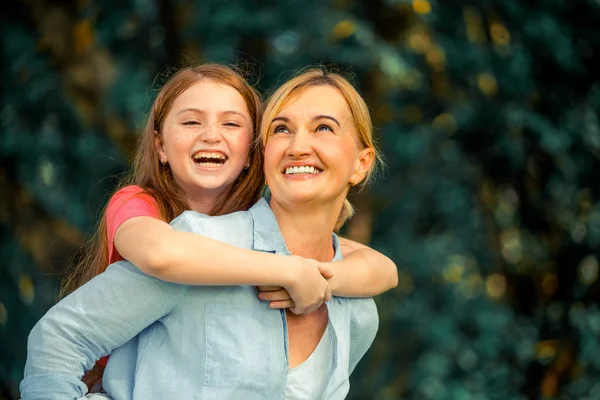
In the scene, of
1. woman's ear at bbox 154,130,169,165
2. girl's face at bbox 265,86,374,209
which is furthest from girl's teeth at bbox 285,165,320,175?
woman's ear at bbox 154,130,169,165

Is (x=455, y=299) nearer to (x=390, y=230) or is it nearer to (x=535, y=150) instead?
(x=390, y=230)

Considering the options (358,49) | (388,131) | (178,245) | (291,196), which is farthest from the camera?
(388,131)

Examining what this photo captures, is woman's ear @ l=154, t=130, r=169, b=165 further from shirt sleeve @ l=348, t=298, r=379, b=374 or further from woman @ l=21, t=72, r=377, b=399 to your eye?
shirt sleeve @ l=348, t=298, r=379, b=374

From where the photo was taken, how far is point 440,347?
5.30 metres

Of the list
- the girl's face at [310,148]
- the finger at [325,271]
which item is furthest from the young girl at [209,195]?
the girl's face at [310,148]

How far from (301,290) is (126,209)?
512mm

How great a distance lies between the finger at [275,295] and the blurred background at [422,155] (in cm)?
283

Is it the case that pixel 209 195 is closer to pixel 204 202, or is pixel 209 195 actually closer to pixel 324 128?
pixel 204 202

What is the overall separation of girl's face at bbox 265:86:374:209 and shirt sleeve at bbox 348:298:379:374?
316 millimetres

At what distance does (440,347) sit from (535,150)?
1166 millimetres

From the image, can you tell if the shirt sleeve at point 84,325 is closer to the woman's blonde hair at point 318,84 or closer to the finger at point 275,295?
the finger at point 275,295

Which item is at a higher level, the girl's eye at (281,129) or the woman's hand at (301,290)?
the girl's eye at (281,129)

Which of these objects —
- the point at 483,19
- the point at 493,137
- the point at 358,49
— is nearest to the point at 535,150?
the point at 493,137

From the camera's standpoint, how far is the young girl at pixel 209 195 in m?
2.17
